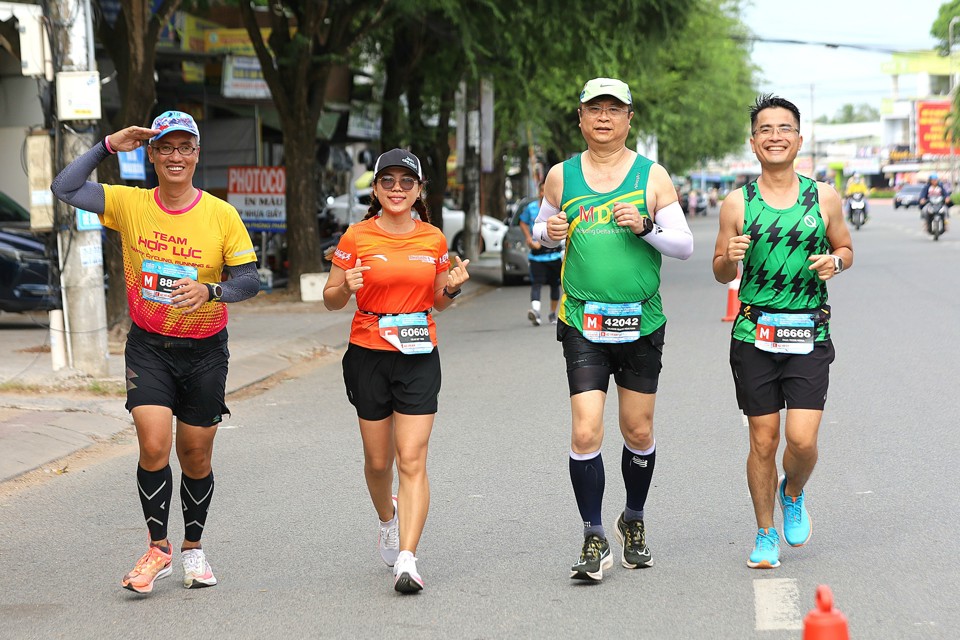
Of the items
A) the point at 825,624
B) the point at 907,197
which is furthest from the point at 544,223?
→ the point at 907,197

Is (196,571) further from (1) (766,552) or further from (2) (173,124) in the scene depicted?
(1) (766,552)

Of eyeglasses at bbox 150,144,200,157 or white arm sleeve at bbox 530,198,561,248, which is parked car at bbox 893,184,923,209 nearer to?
white arm sleeve at bbox 530,198,561,248

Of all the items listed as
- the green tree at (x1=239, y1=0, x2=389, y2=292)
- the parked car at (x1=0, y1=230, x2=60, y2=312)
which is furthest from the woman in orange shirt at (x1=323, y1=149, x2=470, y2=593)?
the green tree at (x1=239, y1=0, x2=389, y2=292)

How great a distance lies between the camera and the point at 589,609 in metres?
5.18

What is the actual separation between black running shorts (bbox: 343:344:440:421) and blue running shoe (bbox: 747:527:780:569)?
4.77ft

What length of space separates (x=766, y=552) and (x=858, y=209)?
41.7 metres

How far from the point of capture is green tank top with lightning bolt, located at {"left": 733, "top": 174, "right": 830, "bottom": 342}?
18.3ft

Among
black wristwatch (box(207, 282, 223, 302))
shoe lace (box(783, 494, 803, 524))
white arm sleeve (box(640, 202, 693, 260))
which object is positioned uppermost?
white arm sleeve (box(640, 202, 693, 260))

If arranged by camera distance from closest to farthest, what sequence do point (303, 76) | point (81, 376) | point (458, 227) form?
point (81, 376) → point (303, 76) → point (458, 227)

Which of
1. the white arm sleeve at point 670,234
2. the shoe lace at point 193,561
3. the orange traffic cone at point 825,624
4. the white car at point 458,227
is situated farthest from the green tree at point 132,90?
the white car at point 458,227

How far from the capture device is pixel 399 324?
5.50 metres

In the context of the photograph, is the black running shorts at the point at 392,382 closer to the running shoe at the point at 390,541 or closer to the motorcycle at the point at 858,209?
the running shoe at the point at 390,541

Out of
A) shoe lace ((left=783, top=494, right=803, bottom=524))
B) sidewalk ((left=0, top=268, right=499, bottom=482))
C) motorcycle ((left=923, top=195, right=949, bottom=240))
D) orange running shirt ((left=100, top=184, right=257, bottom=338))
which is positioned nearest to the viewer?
Result: orange running shirt ((left=100, top=184, right=257, bottom=338))

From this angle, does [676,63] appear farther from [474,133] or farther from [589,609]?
[589,609]
